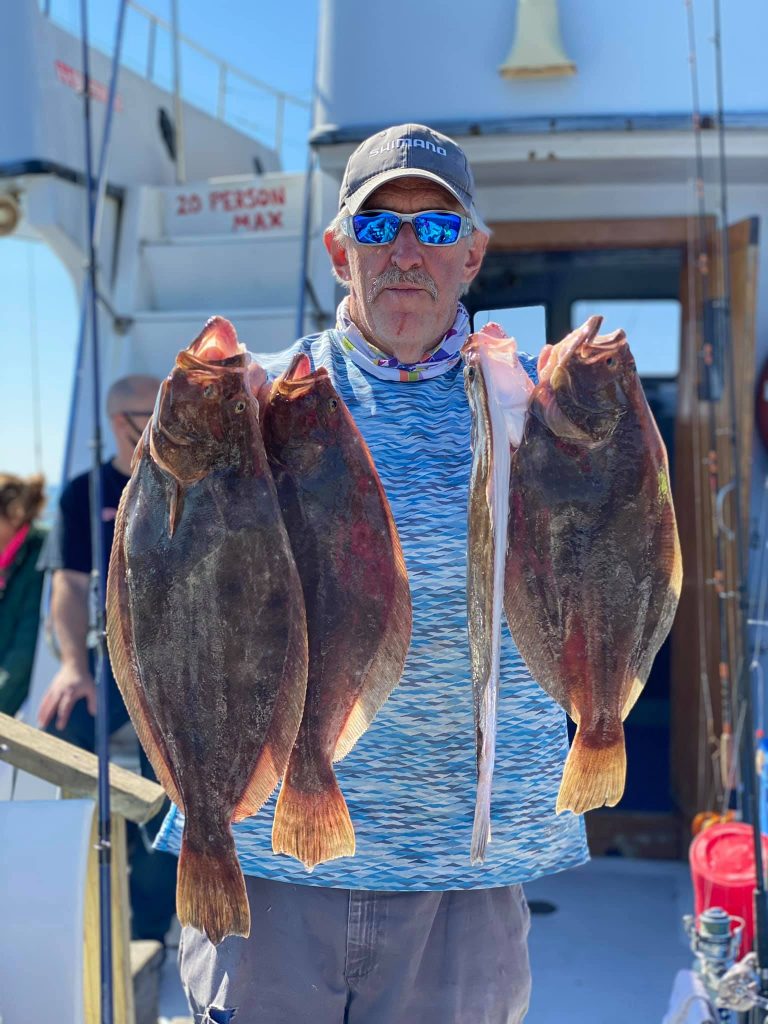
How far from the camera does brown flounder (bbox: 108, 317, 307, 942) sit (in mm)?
1425

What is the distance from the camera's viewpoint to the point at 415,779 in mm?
1732

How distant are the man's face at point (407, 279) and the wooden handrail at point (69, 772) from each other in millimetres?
1133

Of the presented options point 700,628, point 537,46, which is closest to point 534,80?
point 537,46

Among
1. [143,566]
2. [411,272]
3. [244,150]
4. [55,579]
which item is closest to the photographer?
[143,566]

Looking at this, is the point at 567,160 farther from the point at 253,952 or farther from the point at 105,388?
the point at 253,952

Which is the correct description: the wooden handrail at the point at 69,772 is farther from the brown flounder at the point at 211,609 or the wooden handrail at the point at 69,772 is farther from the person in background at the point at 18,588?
the person in background at the point at 18,588

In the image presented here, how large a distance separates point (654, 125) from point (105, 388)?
3.05 metres

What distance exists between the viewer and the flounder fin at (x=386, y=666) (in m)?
1.50

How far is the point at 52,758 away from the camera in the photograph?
234 centimetres

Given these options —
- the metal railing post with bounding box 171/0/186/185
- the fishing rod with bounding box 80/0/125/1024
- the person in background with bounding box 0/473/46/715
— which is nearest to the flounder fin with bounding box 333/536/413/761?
the fishing rod with bounding box 80/0/125/1024

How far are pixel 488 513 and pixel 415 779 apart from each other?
0.52 m

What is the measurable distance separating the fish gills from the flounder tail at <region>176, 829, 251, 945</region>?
0.33 metres

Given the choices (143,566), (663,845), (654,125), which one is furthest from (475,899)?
(663,845)

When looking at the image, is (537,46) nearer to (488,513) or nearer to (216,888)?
(488,513)
